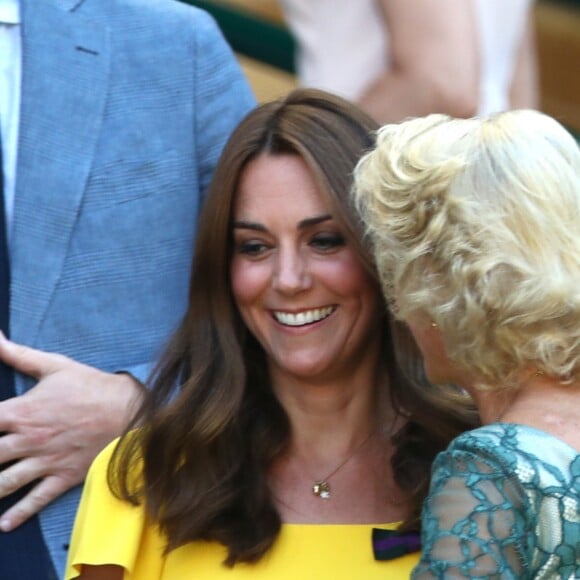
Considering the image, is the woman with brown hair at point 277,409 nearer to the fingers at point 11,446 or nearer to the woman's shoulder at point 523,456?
the fingers at point 11,446

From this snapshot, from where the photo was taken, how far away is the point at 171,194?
10.2ft

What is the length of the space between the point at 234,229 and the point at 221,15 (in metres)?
2.53

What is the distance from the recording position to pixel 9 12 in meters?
3.05

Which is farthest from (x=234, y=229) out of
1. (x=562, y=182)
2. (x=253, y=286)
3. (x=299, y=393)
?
(x=562, y=182)

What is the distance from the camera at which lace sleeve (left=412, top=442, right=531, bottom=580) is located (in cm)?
211

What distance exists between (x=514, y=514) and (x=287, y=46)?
320cm

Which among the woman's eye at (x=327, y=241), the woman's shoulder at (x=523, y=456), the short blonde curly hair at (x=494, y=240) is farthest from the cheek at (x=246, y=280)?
the woman's shoulder at (x=523, y=456)

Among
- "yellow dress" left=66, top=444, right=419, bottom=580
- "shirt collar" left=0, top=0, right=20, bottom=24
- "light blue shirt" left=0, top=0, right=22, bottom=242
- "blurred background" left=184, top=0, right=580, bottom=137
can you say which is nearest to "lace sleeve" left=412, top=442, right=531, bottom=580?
"yellow dress" left=66, top=444, right=419, bottom=580

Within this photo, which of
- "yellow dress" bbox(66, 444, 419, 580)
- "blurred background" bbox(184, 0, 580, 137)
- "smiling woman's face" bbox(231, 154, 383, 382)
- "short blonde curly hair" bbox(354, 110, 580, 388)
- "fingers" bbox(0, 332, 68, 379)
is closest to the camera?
"short blonde curly hair" bbox(354, 110, 580, 388)

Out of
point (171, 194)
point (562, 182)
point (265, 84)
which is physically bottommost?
point (265, 84)

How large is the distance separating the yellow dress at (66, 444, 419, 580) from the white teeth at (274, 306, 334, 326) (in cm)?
35

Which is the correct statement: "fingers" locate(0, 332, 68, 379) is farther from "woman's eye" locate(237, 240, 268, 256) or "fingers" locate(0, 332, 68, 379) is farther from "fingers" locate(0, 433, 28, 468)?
"woman's eye" locate(237, 240, 268, 256)

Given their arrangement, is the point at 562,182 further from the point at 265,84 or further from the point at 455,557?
the point at 265,84

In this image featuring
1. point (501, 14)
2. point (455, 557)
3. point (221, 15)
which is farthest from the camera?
point (221, 15)
